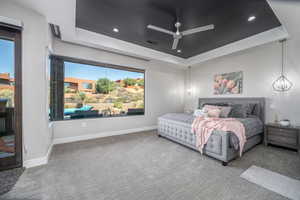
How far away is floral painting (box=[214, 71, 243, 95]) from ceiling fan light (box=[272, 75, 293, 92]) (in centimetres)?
88

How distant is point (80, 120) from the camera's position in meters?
3.89

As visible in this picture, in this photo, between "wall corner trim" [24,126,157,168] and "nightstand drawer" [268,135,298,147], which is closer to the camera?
"wall corner trim" [24,126,157,168]

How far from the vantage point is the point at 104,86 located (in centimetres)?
436

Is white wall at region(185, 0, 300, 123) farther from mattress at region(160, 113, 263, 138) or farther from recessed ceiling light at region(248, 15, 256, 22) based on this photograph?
mattress at region(160, 113, 263, 138)

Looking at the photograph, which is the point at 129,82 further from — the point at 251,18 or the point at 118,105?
the point at 251,18

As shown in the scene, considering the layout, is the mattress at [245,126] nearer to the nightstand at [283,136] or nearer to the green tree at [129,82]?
the nightstand at [283,136]

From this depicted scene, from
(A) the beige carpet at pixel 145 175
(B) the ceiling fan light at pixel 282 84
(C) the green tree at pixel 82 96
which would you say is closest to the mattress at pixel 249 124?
(A) the beige carpet at pixel 145 175

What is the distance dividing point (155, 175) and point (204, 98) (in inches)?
168

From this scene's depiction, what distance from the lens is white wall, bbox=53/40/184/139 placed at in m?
3.69

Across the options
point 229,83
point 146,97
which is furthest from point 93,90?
point 229,83

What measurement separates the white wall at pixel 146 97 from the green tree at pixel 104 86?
2.18ft

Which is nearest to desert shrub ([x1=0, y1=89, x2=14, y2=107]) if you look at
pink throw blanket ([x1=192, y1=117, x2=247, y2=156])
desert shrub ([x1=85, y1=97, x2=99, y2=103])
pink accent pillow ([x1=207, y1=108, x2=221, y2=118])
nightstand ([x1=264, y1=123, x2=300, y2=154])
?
desert shrub ([x1=85, y1=97, x2=99, y2=103])

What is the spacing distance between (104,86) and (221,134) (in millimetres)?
3700

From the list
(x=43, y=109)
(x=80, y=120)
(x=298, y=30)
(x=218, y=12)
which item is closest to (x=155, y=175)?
(x=43, y=109)
